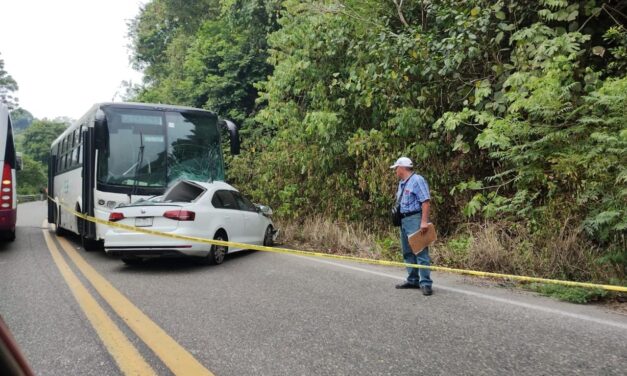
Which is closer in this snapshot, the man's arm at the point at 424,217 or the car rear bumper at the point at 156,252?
the man's arm at the point at 424,217

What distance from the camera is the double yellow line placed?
3.49m

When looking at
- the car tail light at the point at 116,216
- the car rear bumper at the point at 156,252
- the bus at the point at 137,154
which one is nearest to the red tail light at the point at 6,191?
the bus at the point at 137,154

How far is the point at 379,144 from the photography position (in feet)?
33.2

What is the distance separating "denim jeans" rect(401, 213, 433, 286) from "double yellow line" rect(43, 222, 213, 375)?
3.18 metres

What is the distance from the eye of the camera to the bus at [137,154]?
9.59 meters

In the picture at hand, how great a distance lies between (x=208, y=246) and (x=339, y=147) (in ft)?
13.8

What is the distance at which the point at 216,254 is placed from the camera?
8477mm

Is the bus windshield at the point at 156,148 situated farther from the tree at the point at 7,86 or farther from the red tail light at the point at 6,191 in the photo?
the tree at the point at 7,86

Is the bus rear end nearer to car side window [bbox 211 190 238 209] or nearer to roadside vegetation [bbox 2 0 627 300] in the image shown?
car side window [bbox 211 190 238 209]

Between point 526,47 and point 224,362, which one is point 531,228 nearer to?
point 526,47

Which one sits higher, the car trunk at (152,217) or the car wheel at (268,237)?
the car trunk at (152,217)

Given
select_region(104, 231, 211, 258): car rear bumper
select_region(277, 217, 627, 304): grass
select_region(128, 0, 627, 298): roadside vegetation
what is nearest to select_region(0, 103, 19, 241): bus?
select_region(104, 231, 211, 258): car rear bumper

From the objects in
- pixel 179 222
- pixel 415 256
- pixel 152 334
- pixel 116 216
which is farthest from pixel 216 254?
pixel 152 334

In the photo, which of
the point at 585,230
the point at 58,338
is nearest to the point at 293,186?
the point at 585,230
